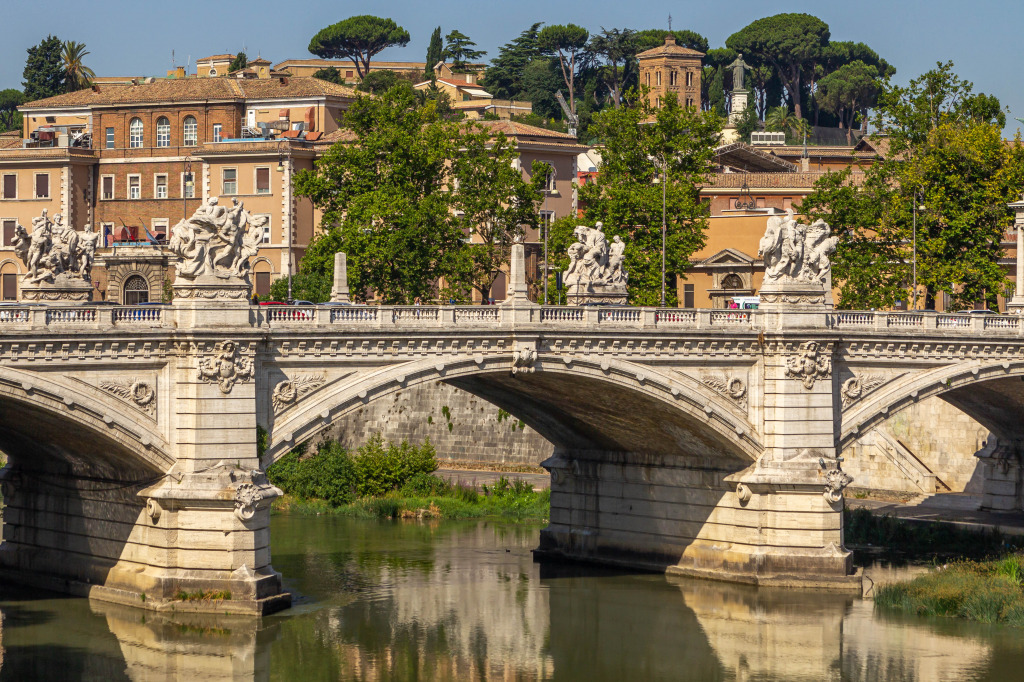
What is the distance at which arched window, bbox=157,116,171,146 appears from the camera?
81938 mm

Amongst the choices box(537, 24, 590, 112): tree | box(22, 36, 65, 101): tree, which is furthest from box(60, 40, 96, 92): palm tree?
box(537, 24, 590, 112): tree

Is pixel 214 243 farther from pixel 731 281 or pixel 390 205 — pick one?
pixel 731 281

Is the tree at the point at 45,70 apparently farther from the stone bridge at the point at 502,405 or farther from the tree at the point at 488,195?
the stone bridge at the point at 502,405

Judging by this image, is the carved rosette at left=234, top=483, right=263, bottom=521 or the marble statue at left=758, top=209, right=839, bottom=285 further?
the marble statue at left=758, top=209, right=839, bottom=285

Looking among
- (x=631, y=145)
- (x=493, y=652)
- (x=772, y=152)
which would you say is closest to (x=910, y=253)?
(x=631, y=145)

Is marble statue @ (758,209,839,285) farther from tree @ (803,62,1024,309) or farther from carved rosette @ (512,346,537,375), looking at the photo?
tree @ (803,62,1024,309)

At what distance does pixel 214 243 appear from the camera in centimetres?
3722

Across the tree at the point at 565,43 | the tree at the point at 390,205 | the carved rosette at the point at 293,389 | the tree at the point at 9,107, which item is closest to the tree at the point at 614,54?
the tree at the point at 565,43

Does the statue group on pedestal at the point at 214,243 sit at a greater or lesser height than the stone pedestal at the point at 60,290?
greater

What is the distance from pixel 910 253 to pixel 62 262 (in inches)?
1281

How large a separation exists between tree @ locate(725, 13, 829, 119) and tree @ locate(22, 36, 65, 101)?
198 ft

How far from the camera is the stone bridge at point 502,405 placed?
36.6 metres

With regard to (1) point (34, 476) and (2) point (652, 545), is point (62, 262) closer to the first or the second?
(1) point (34, 476)

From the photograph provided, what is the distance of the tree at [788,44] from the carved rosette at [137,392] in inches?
4316
